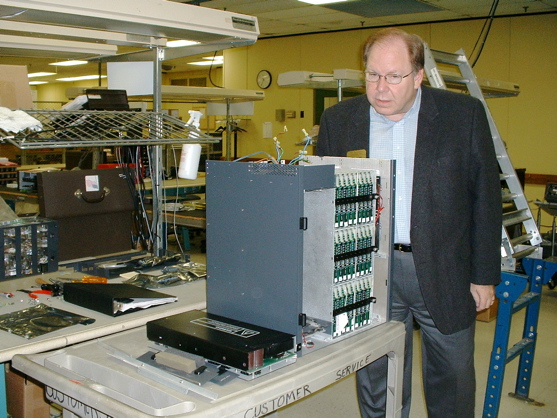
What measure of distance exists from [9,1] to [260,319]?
1020 millimetres

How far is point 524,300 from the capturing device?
260 centimetres

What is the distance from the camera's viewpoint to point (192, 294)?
190cm

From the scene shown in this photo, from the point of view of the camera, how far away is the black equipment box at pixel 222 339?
1173mm

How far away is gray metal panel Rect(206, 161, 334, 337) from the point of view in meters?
1.26

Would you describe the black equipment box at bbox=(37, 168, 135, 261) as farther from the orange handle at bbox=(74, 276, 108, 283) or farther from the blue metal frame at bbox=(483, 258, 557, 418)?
the blue metal frame at bbox=(483, 258, 557, 418)

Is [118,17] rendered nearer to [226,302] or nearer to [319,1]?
[226,302]

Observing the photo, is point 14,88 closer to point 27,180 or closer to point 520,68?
point 27,180

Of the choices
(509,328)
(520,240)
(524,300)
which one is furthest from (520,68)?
(509,328)

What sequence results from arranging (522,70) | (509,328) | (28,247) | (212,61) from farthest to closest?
(212,61)
(522,70)
(509,328)
(28,247)

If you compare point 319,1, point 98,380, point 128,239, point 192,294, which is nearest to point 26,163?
point 319,1

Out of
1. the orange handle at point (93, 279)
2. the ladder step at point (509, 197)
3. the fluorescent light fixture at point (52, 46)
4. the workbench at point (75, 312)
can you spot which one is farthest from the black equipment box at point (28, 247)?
the ladder step at point (509, 197)

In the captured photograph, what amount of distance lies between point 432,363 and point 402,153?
26.8 inches

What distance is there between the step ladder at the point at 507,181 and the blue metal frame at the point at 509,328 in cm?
12

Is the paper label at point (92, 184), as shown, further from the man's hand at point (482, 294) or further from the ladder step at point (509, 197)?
the ladder step at point (509, 197)
